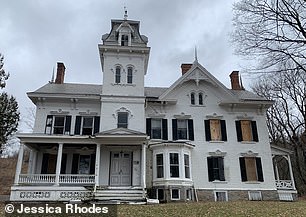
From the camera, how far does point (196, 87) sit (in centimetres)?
2008

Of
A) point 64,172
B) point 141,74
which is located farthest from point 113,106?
point 64,172

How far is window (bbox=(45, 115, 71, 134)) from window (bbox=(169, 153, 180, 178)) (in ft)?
23.8

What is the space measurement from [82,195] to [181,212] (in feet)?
23.8

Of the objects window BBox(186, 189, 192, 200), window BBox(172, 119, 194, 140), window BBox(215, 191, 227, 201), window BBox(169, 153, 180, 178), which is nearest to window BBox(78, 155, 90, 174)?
window BBox(169, 153, 180, 178)

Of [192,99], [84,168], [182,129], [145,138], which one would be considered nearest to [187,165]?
[182,129]

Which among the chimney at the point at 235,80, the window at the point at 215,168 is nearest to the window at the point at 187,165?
the window at the point at 215,168

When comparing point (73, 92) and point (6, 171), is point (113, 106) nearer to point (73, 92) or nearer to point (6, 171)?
point (73, 92)

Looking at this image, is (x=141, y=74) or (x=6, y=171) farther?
(x=6, y=171)

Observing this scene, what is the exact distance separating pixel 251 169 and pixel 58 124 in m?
13.6

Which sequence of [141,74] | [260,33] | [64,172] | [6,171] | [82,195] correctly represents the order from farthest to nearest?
[6,171], [141,74], [64,172], [82,195], [260,33]

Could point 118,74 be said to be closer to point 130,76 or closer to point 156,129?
point 130,76

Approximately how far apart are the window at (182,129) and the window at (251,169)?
3919mm

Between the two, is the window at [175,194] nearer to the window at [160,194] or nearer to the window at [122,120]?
the window at [160,194]

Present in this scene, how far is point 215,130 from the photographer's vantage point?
62.8 feet
